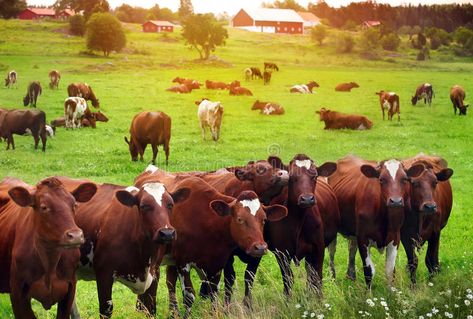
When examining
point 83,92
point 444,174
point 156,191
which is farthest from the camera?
point 83,92

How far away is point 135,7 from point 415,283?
395 inches

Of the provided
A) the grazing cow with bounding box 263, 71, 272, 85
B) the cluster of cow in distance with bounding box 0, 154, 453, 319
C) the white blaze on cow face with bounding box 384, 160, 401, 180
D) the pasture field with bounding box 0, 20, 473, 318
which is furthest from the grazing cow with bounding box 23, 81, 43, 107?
the white blaze on cow face with bounding box 384, 160, 401, 180

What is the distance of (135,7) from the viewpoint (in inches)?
624

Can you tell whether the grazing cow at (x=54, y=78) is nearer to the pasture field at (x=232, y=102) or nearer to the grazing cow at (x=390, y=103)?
the pasture field at (x=232, y=102)

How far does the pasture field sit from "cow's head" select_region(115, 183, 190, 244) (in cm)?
616

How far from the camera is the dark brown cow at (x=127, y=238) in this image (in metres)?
6.23

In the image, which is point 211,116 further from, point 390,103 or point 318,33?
point 390,103

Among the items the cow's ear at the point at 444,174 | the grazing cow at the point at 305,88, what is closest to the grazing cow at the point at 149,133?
the grazing cow at the point at 305,88

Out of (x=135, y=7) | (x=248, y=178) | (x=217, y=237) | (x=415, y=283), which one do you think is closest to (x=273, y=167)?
(x=248, y=178)

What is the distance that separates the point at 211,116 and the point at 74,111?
267 centimetres

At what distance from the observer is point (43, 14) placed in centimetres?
1486

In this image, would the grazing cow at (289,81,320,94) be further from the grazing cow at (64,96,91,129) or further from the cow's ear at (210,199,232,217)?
the cow's ear at (210,199,232,217)

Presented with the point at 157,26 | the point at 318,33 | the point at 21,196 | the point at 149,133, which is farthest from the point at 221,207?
the point at 318,33

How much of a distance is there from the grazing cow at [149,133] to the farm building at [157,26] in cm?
186
